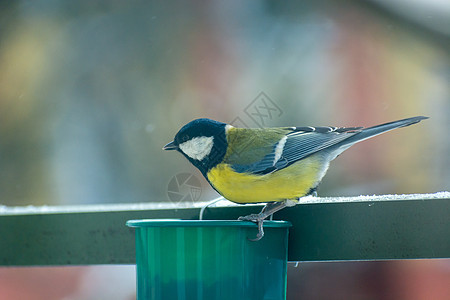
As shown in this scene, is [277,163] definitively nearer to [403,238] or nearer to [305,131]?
[305,131]

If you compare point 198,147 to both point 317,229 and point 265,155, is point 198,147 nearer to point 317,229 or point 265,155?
point 265,155

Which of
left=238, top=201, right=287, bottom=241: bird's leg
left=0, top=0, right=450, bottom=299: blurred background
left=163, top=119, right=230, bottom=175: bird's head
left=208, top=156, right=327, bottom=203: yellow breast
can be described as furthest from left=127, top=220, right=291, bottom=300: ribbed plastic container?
left=0, top=0, right=450, bottom=299: blurred background

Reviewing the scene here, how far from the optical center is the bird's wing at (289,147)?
4.22 ft

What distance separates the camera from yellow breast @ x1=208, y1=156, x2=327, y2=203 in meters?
1.21

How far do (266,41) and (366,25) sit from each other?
63 centimetres

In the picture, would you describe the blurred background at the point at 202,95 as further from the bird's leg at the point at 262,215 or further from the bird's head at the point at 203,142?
the bird's leg at the point at 262,215

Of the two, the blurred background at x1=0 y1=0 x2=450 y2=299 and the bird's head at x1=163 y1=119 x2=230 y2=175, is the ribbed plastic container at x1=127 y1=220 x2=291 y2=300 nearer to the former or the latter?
the bird's head at x1=163 y1=119 x2=230 y2=175

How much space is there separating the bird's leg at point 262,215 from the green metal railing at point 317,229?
0.04 metres

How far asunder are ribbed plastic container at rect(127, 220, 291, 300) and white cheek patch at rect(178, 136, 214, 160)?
35 centimetres

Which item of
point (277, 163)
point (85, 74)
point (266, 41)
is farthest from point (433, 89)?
point (85, 74)

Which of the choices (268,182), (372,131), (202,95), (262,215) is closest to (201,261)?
(262,215)

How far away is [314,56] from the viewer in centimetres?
279

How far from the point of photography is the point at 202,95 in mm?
2865

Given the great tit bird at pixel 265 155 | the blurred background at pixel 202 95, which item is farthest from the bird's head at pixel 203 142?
the blurred background at pixel 202 95
